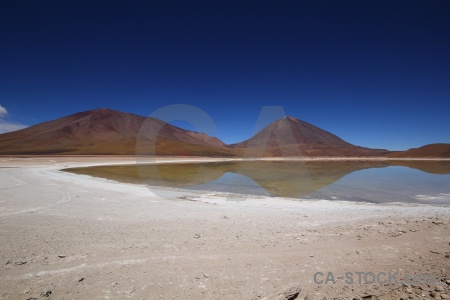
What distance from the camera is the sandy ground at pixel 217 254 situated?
3.94m

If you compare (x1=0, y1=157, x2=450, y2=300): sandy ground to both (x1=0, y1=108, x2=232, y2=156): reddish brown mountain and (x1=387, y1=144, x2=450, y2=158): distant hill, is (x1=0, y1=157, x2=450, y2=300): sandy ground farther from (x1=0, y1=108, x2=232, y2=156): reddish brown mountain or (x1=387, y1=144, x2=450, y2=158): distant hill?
(x1=0, y1=108, x2=232, y2=156): reddish brown mountain

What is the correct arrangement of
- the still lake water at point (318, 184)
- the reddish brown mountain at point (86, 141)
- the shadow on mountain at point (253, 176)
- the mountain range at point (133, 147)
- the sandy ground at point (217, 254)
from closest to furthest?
the sandy ground at point (217, 254), the still lake water at point (318, 184), the shadow on mountain at point (253, 176), the mountain range at point (133, 147), the reddish brown mountain at point (86, 141)

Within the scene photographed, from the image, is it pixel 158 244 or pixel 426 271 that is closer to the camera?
pixel 426 271

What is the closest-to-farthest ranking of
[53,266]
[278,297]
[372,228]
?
[278,297] → [53,266] → [372,228]

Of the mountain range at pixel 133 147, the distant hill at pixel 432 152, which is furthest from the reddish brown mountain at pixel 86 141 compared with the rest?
the distant hill at pixel 432 152

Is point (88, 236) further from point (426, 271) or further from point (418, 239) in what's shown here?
point (418, 239)

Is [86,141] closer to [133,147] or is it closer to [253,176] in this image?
[133,147]

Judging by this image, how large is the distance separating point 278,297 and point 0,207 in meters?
10.8

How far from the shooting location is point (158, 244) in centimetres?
582

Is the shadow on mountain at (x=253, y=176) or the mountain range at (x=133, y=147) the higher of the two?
the mountain range at (x=133, y=147)

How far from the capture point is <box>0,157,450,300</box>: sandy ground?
12.9ft

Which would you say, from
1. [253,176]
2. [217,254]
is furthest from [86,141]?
[217,254]

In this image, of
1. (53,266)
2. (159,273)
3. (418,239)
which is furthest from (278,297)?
(418,239)

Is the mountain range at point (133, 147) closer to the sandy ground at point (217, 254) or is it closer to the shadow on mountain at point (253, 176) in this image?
the shadow on mountain at point (253, 176)
